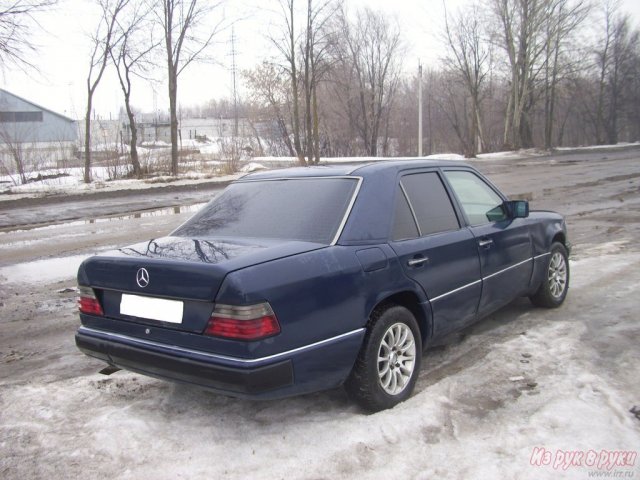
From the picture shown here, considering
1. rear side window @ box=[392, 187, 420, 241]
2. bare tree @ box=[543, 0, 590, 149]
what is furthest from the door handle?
bare tree @ box=[543, 0, 590, 149]

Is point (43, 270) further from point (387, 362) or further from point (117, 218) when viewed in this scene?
point (387, 362)

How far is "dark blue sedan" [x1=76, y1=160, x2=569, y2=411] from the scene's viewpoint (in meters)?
2.83

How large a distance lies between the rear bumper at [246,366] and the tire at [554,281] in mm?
2772

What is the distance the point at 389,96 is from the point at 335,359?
49.9 m

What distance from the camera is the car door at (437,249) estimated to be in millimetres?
3613

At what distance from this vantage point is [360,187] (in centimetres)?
357

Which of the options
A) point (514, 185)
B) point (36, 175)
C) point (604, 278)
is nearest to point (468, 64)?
point (514, 185)

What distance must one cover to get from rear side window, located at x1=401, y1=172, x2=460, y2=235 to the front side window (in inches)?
8.4

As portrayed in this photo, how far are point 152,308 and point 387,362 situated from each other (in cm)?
141

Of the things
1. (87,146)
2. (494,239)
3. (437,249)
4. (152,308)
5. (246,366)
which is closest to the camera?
(246,366)

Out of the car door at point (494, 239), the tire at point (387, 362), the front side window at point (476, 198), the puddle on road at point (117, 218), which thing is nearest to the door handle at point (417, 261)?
the tire at point (387, 362)

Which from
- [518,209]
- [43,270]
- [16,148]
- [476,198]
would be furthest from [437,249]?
[16,148]

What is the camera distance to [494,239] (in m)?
4.43

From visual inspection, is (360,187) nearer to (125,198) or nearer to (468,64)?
(125,198)
